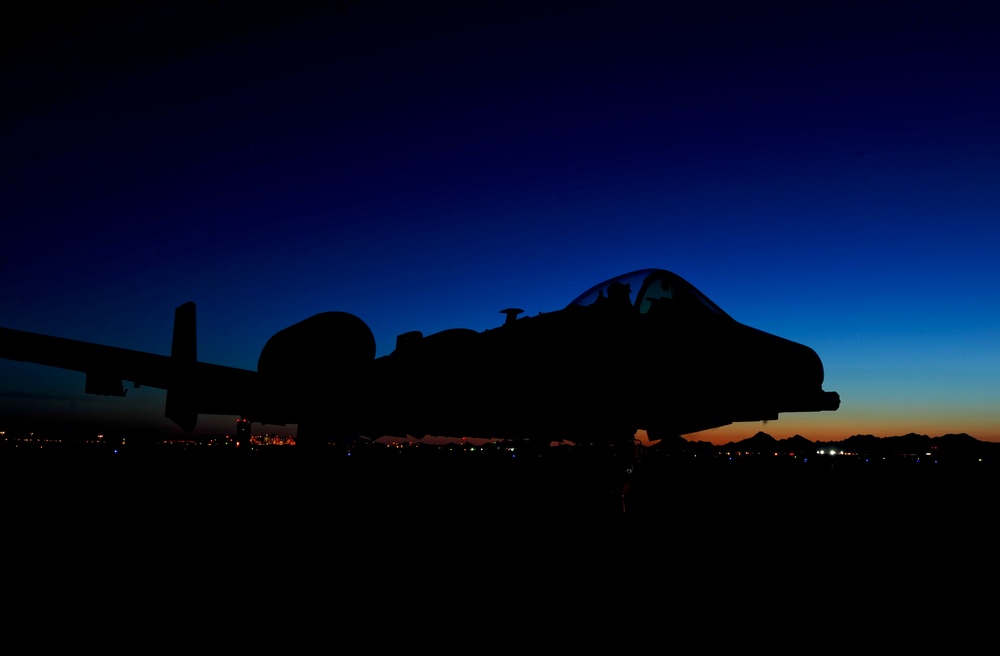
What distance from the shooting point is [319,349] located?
33.8 ft

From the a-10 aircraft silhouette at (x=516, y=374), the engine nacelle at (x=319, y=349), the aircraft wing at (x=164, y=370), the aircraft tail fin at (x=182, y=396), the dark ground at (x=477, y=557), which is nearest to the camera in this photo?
the dark ground at (x=477, y=557)

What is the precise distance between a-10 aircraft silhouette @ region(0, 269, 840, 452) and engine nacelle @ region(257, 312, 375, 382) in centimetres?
2

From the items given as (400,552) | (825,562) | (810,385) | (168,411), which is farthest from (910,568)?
(168,411)

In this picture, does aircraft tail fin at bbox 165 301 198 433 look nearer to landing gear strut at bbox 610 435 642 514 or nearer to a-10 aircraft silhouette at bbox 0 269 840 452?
a-10 aircraft silhouette at bbox 0 269 840 452

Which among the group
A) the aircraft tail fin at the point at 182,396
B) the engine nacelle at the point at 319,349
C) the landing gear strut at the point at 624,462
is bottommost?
the landing gear strut at the point at 624,462

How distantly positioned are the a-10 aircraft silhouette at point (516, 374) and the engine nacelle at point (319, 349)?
2 cm

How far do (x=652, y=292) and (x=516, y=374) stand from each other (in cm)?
203

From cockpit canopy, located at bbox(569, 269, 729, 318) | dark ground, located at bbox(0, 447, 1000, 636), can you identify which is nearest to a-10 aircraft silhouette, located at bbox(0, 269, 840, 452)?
cockpit canopy, located at bbox(569, 269, 729, 318)

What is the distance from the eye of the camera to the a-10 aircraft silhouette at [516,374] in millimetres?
5961

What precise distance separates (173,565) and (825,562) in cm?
618

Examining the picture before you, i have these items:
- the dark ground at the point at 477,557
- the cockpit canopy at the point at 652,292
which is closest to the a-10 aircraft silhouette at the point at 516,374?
the cockpit canopy at the point at 652,292

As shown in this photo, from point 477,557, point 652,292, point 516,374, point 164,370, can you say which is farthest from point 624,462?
point 164,370

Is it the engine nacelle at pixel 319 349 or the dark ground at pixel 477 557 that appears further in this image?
the engine nacelle at pixel 319 349

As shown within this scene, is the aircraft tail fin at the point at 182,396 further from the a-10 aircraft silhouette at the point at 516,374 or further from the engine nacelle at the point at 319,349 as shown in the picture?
the engine nacelle at the point at 319,349
